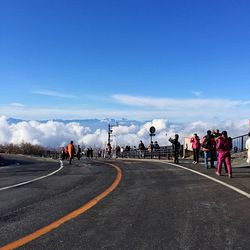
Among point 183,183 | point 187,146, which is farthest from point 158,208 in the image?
point 187,146

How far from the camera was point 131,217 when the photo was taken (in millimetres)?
8000

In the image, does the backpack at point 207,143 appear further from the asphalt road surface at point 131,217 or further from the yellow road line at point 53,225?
the yellow road line at point 53,225

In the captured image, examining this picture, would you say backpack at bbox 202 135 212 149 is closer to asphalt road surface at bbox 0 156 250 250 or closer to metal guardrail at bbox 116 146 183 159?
asphalt road surface at bbox 0 156 250 250

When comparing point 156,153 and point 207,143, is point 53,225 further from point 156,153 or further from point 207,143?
point 156,153

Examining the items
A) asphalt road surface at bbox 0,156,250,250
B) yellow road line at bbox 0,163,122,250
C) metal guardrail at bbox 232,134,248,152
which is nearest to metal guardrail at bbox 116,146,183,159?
metal guardrail at bbox 232,134,248,152

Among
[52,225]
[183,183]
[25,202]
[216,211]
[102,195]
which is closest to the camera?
[52,225]

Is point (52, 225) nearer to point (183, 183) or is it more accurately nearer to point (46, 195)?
point (46, 195)

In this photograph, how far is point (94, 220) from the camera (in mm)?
7734

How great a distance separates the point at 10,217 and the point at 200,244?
3.57 metres

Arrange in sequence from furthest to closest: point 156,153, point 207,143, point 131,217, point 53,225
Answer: point 156,153 → point 207,143 → point 131,217 → point 53,225

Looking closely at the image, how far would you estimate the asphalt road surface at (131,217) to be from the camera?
6262 millimetres

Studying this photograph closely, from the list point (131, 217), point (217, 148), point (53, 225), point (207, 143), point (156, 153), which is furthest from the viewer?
point (156, 153)

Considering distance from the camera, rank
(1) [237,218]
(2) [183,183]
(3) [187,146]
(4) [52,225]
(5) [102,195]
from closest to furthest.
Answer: (4) [52,225], (1) [237,218], (5) [102,195], (2) [183,183], (3) [187,146]

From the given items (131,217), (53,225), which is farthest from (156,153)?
(53,225)
